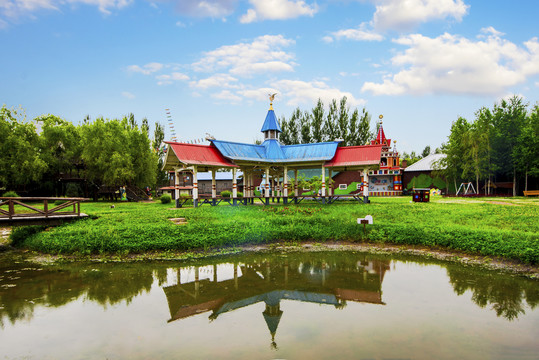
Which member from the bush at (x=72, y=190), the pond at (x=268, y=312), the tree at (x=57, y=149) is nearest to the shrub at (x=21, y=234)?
the pond at (x=268, y=312)

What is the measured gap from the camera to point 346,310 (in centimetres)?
764

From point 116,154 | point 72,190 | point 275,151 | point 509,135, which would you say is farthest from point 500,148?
point 72,190

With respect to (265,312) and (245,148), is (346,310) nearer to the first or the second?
(265,312)

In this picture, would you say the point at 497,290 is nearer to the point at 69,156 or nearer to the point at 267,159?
the point at 267,159

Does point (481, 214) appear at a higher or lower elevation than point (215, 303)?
higher

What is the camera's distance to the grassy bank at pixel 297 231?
496 inches

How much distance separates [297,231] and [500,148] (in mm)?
29830

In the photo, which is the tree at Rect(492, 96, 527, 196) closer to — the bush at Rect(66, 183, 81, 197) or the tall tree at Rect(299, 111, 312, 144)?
the tall tree at Rect(299, 111, 312, 144)

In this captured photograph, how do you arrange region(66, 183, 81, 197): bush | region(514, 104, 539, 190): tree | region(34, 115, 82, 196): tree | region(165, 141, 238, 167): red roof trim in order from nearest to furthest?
region(165, 141, 238, 167): red roof trim < region(514, 104, 539, 190): tree < region(66, 183, 81, 197): bush < region(34, 115, 82, 196): tree

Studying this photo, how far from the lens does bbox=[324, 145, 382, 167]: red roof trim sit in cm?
2314

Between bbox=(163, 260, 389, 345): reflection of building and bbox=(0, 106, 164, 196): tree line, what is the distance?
954 inches

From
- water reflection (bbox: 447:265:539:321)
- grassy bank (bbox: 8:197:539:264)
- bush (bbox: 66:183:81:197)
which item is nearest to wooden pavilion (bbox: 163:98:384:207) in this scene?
grassy bank (bbox: 8:197:539:264)

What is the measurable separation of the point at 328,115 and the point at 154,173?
25.7 m

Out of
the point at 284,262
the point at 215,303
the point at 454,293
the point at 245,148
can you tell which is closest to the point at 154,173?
the point at 245,148
